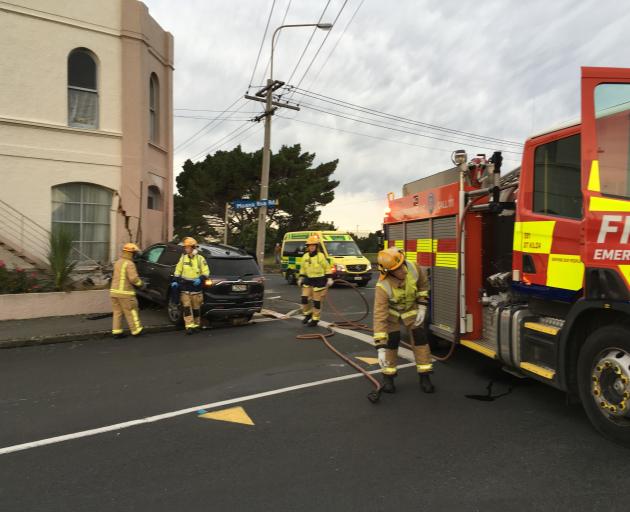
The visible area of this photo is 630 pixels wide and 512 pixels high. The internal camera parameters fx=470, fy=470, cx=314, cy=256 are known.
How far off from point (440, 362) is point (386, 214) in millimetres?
2891

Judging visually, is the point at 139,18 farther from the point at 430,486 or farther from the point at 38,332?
the point at 430,486

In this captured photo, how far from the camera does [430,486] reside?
3115 mm

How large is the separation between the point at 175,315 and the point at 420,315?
6101mm

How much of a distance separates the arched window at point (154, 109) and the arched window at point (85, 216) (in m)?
2.95

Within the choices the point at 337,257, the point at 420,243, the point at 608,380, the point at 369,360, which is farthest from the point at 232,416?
the point at 337,257

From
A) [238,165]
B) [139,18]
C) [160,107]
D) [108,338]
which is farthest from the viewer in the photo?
[238,165]

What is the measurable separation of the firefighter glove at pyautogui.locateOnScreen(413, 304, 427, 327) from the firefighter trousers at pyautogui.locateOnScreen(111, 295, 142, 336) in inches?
229

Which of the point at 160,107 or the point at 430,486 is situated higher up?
the point at 160,107

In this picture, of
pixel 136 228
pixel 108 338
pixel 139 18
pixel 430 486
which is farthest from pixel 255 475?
pixel 139 18

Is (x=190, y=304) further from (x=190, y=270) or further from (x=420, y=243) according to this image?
(x=420, y=243)

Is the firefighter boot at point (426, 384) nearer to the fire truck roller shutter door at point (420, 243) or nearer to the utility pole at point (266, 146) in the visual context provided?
the fire truck roller shutter door at point (420, 243)

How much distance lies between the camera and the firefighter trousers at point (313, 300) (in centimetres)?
986

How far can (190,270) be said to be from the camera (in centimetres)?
900

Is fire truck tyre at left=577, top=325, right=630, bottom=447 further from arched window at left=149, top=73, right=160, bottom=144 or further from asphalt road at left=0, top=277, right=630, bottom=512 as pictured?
arched window at left=149, top=73, right=160, bottom=144
